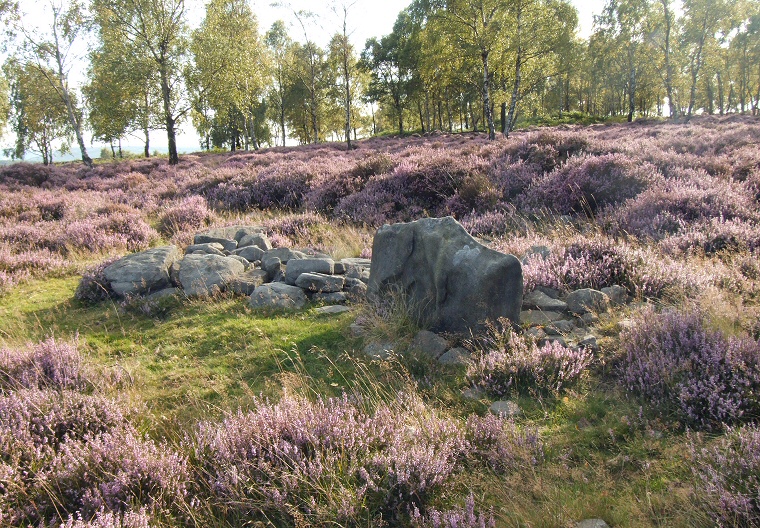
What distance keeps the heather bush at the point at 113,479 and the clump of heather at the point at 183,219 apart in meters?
8.78

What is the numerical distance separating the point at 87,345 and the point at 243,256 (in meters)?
2.86

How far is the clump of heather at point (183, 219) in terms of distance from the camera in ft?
37.2

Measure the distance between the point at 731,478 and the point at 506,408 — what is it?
4.78 feet

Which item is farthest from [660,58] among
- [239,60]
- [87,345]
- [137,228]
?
[87,345]

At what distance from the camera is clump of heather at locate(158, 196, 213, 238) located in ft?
37.2

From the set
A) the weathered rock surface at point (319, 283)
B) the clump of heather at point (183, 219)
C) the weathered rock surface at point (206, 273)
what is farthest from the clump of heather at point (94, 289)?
the clump of heather at point (183, 219)

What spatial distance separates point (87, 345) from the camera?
17.1 ft

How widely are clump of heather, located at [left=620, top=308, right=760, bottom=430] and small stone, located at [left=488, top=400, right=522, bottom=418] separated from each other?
2.98 feet

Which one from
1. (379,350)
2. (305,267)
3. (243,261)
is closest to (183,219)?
(243,261)

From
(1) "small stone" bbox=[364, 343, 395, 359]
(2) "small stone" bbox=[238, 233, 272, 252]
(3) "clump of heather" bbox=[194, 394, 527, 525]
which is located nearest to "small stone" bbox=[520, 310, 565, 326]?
(1) "small stone" bbox=[364, 343, 395, 359]

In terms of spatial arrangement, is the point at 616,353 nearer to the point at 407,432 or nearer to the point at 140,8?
the point at 407,432

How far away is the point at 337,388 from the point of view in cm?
403

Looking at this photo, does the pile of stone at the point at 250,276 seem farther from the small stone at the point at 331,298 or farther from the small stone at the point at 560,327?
the small stone at the point at 560,327

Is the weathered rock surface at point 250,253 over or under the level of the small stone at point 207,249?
under
